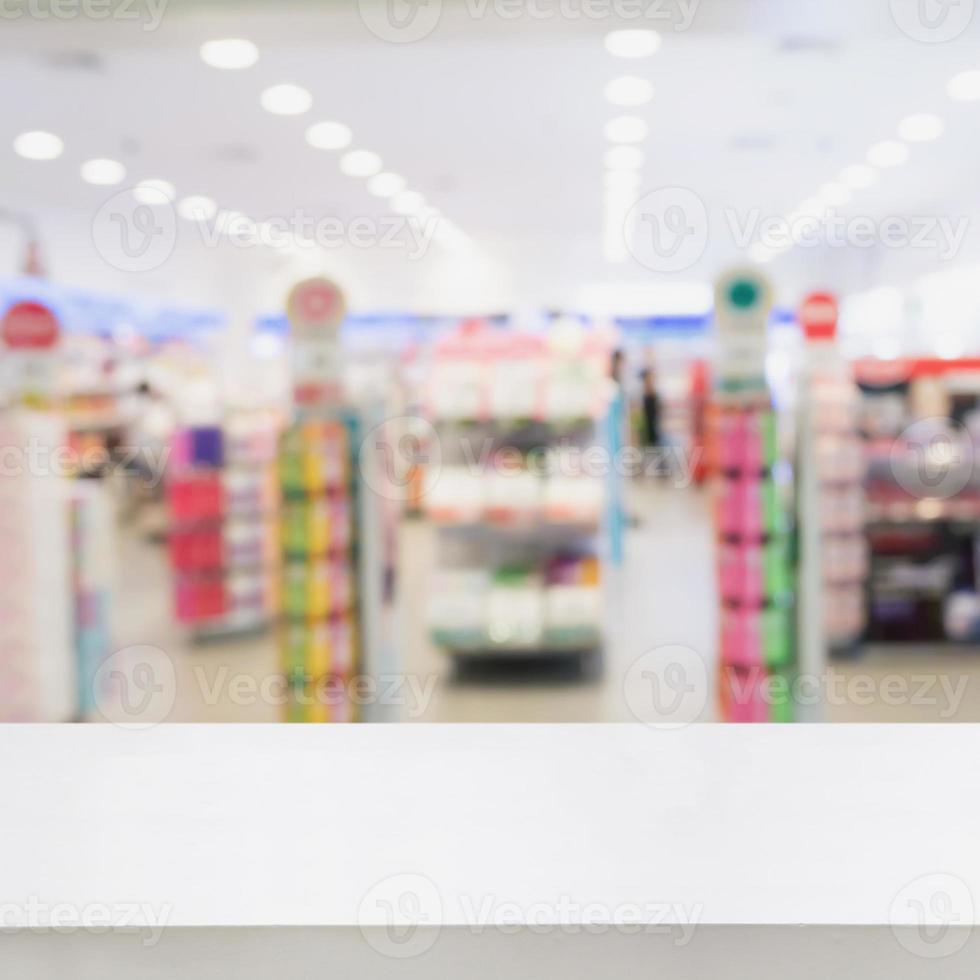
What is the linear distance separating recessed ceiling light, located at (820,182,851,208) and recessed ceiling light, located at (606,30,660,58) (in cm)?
357

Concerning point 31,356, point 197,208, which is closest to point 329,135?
point 31,356

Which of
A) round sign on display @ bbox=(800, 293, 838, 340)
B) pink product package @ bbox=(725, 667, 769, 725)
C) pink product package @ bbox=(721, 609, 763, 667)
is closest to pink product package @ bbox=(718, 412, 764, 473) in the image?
pink product package @ bbox=(721, 609, 763, 667)

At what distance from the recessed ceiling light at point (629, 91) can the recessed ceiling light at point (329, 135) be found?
133 centimetres

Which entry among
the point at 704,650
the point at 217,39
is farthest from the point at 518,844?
the point at 704,650

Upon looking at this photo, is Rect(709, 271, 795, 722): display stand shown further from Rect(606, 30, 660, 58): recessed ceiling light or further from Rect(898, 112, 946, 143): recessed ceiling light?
Rect(898, 112, 946, 143): recessed ceiling light

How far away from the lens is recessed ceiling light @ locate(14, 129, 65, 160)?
608cm

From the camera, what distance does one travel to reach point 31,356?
3900mm

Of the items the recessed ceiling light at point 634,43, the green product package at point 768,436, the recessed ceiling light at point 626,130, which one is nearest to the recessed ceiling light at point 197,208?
the recessed ceiling light at point 626,130

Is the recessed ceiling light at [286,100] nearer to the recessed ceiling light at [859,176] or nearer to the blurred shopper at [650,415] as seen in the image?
the recessed ceiling light at [859,176]

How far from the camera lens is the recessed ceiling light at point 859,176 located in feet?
21.9

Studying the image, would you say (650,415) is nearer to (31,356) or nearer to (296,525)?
(296,525)

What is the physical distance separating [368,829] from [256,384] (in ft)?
19.5

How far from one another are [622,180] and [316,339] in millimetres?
3665

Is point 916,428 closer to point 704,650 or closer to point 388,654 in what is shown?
point 704,650
